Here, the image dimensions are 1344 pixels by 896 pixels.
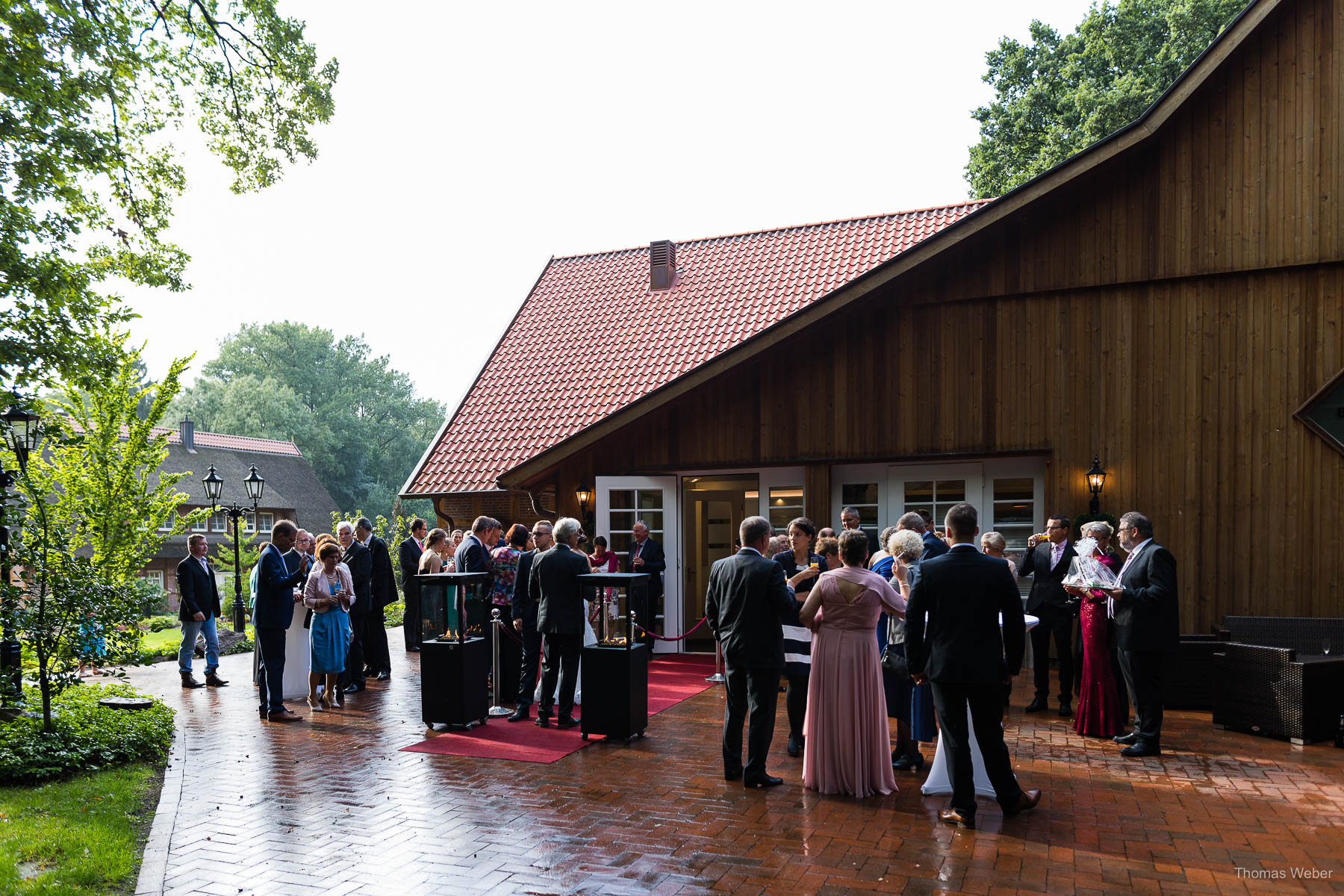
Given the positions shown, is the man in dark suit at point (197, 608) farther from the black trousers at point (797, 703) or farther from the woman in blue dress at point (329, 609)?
the black trousers at point (797, 703)

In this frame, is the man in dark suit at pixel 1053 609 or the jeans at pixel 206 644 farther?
the jeans at pixel 206 644

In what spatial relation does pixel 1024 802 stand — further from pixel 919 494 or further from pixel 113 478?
pixel 113 478

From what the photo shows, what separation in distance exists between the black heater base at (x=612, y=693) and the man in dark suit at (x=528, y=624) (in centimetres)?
103

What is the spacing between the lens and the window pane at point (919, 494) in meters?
11.6

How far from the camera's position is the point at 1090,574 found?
7.52 meters

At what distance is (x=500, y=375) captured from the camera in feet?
58.3

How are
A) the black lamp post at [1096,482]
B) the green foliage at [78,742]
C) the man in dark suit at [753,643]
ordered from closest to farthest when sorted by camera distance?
the man in dark suit at [753,643] → the green foliage at [78,742] → the black lamp post at [1096,482]

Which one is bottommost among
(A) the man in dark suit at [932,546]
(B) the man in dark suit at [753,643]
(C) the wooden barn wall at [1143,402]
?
(B) the man in dark suit at [753,643]

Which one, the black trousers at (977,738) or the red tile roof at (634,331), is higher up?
the red tile roof at (634,331)

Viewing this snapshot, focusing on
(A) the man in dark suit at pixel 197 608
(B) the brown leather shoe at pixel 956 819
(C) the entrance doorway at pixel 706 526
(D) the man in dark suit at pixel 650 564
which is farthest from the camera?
(C) the entrance doorway at pixel 706 526

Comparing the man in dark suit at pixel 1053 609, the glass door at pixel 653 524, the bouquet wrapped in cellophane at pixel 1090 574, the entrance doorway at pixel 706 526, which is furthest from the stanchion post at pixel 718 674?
the bouquet wrapped in cellophane at pixel 1090 574

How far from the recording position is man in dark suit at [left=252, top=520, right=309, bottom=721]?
9023 mm

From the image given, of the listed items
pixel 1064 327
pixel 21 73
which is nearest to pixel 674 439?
pixel 1064 327

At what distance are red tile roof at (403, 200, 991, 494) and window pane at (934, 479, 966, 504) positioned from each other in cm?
444
